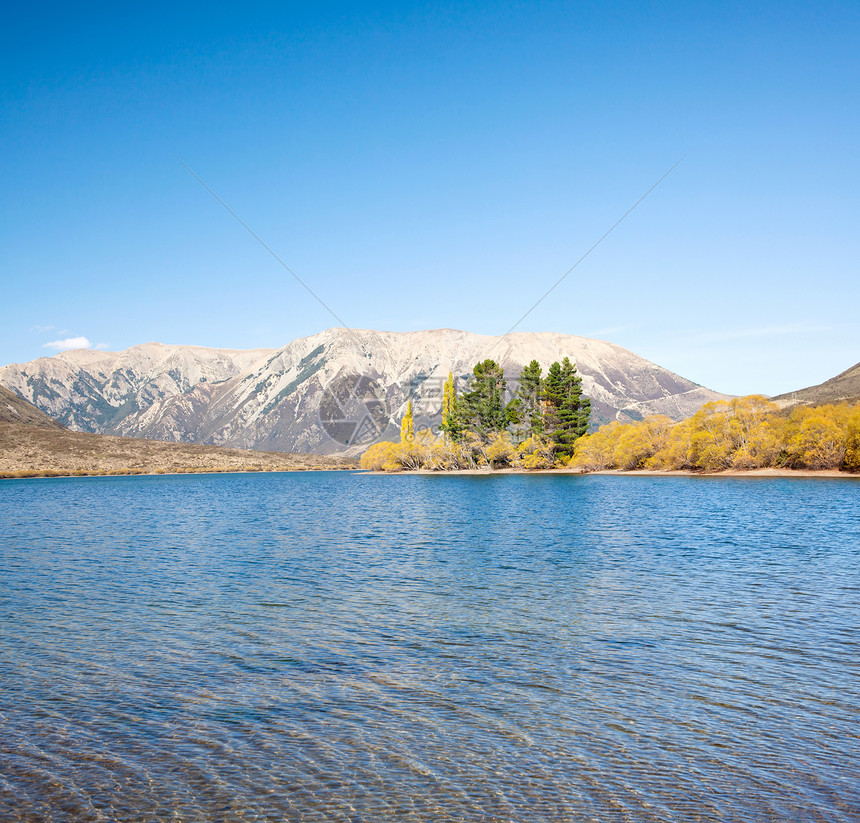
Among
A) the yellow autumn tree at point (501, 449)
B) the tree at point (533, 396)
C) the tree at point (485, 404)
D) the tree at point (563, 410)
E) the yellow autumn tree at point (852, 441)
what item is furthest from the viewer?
the tree at point (485, 404)

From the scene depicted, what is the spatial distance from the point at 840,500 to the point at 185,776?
71829 mm

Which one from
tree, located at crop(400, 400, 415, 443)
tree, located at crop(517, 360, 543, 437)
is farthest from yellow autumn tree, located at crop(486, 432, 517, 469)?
tree, located at crop(400, 400, 415, 443)

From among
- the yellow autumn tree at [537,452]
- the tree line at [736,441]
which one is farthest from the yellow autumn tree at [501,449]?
the tree line at [736,441]

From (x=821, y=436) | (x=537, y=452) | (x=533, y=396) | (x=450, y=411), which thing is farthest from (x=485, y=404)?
(x=821, y=436)

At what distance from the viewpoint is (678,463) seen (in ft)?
468

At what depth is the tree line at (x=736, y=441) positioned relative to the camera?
110 m

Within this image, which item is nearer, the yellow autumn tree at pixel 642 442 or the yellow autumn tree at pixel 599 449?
the yellow autumn tree at pixel 642 442

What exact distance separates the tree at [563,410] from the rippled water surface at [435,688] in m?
127

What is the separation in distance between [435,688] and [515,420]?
156 m

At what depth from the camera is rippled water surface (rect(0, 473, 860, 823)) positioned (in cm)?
1016

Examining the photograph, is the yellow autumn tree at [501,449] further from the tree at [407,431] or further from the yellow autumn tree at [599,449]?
the tree at [407,431]

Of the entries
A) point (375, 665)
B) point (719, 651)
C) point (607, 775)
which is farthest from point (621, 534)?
point (607, 775)

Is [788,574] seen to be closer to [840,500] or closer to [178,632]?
[178,632]

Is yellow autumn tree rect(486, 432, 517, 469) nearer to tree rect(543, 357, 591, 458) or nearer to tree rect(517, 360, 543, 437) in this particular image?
tree rect(517, 360, 543, 437)
